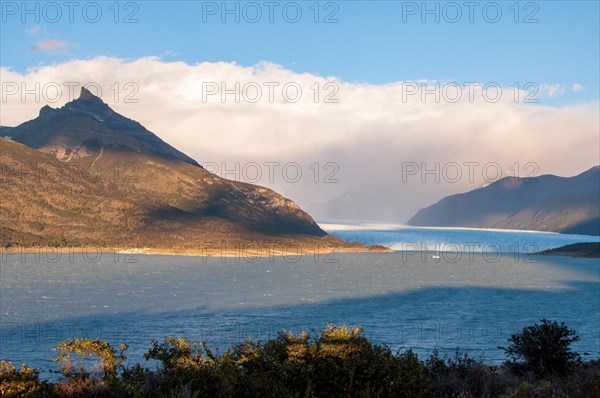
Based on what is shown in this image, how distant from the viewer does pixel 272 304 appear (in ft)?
287

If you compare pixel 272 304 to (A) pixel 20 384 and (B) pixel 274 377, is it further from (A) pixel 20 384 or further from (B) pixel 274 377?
(A) pixel 20 384

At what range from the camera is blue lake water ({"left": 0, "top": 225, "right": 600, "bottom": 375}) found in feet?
190

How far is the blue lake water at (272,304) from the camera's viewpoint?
190ft

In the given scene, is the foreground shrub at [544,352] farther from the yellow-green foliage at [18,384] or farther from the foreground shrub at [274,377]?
the yellow-green foliage at [18,384]

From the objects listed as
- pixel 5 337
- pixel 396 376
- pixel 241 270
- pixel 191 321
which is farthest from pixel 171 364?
pixel 241 270

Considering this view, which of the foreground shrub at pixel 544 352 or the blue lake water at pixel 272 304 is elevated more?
the foreground shrub at pixel 544 352

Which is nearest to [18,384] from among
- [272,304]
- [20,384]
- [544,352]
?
[20,384]

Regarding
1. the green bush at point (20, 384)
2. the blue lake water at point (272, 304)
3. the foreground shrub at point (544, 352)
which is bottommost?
the blue lake water at point (272, 304)

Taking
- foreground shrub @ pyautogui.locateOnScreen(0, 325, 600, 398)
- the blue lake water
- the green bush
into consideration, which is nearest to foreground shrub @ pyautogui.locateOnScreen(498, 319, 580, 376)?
the blue lake water

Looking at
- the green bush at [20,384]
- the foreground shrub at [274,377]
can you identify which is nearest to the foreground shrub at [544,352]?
the foreground shrub at [274,377]

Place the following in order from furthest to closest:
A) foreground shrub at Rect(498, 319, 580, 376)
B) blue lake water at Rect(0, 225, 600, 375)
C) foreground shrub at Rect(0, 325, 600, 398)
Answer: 1. blue lake water at Rect(0, 225, 600, 375)
2. foreground shrub at Rect(498, 319, 580, 376)
3. foreground shrub at Rect(0, 325, 600, 398)

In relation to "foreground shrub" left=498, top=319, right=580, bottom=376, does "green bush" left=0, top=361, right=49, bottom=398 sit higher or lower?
higher

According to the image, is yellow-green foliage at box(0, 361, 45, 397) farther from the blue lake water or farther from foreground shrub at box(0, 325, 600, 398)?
the blue lake water

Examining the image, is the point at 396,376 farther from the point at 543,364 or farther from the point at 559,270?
the point at 559,270
